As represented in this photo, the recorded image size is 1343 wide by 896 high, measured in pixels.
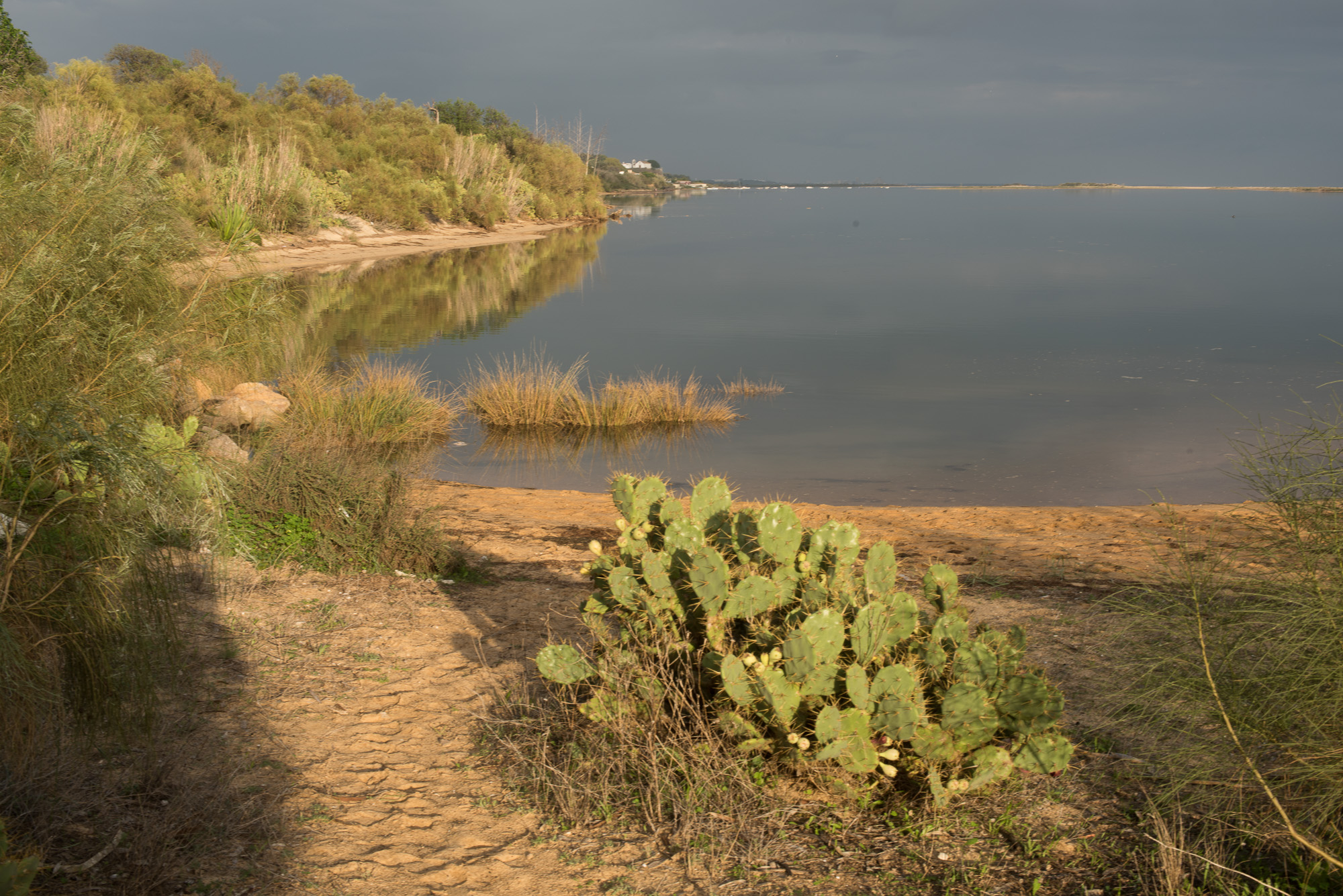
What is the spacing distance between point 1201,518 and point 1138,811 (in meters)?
7.28

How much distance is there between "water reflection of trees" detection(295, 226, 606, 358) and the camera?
22422 millimetres

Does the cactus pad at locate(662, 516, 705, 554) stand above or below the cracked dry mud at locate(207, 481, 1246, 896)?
above

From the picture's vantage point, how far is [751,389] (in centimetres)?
1883

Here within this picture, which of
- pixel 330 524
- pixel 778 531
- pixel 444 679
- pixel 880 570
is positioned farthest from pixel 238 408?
pixel 880 570

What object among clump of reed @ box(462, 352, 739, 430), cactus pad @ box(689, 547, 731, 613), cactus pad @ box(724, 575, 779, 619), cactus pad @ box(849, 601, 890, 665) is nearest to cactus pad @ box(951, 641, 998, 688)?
cactus pad @ box(849, 601, 890, 665)

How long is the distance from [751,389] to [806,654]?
1573 cm

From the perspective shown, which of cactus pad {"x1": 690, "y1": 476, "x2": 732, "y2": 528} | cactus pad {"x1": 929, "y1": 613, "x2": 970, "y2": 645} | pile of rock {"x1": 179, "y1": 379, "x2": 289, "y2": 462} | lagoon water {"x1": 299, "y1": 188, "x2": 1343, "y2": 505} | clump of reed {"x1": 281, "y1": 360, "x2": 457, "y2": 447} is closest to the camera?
cactus pad {"x1": 929, "y1": 613, "x2": 970, "y2": 645}

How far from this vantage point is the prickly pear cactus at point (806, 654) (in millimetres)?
3258

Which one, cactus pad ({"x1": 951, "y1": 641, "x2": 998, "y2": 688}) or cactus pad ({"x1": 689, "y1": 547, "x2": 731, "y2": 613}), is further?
cactus pad ({"x1": 689, "y1": 547, "x2": 731, "y2": 613})

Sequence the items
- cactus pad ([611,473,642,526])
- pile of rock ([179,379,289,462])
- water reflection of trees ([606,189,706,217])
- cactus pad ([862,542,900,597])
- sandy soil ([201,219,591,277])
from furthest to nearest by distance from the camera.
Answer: water reflection of trees ([606,189,706,217])
sandy soil ([201,219,591,277])
pile of rock ([179,379,289,462])
cactus pad ([611,473,642,526])
cactus pad ([862,542,900,597])

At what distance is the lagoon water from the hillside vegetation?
13.8 ft

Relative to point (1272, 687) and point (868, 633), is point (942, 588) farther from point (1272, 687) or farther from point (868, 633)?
point (1272, 687)

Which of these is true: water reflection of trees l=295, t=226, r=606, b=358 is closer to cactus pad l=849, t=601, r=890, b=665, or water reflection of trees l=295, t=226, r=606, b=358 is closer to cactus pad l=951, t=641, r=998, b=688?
cactus pad l=849, t=601, r=890, b=665

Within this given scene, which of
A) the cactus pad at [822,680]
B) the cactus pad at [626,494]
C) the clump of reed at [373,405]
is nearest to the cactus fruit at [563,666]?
the cactus pad at [626,494]
